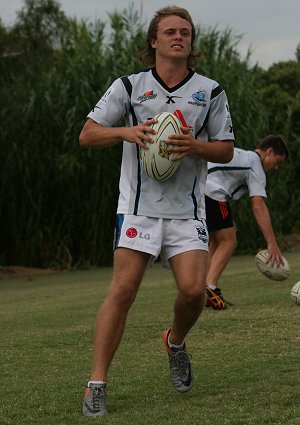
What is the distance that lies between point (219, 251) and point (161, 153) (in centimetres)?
575

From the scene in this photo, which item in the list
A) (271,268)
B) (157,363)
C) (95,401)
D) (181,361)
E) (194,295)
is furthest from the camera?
(271,268)

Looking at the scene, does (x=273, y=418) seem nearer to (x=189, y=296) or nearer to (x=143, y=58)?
(x=189, y=296)

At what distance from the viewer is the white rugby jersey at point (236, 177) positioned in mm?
11469

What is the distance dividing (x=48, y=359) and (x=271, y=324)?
2.09m

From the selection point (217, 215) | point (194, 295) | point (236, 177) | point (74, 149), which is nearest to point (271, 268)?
point (217, 215)

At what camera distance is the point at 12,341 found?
379 inches

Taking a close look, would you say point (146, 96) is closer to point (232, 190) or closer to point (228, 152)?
point (228, 152)

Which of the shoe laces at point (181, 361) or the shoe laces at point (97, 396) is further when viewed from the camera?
the shoe laces at point (181, 361)

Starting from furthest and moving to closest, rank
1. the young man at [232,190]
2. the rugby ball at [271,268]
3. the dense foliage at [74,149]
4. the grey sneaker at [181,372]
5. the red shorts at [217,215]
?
the dense foliage at [74,149] → the rugby ball at [271,268] → the red shorts at [217,215] → the young man at [232,190] → the grey sneaker at [181,372]

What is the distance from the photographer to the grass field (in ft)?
19.0

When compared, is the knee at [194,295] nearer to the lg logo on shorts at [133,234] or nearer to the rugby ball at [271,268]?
the lg logo on shorts at [133,234]

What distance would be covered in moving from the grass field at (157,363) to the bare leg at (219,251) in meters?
0.42

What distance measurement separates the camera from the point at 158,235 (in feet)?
19.7

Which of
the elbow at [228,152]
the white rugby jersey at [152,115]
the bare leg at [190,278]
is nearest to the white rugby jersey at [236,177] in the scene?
the elbow at [228,152]
